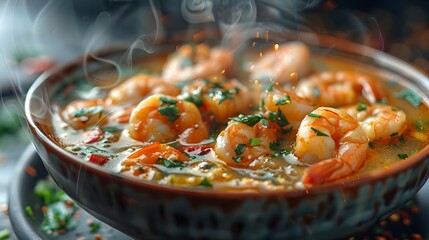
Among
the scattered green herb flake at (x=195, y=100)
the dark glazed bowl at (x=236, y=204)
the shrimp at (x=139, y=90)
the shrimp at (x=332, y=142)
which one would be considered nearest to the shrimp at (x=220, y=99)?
the scattered green herb flake at (x=195, y=100)

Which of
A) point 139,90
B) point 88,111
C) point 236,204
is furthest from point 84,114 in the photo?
point 236,204

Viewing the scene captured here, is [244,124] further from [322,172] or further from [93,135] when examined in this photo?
[93,135]

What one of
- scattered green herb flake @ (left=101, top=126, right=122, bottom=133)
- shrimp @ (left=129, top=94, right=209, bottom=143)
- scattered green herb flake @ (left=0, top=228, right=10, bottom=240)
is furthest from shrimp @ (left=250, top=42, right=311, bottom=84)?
scattered green herb flake @ (left=0, top=228, right=10, bottom=240)

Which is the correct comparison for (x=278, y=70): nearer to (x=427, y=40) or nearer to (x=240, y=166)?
(x=240, y=166)

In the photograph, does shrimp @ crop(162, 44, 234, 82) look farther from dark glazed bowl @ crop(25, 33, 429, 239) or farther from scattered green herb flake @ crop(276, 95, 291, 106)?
dark glazed bowl @ crop(25, 33, 429, 239)

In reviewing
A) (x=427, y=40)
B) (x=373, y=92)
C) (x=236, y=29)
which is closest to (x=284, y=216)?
(x=373, y=92)
